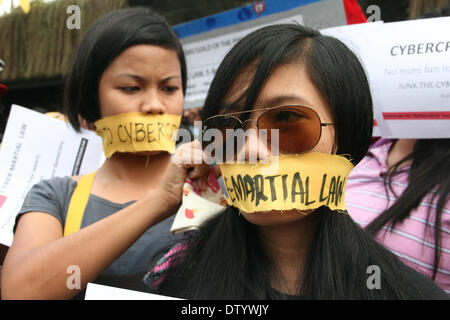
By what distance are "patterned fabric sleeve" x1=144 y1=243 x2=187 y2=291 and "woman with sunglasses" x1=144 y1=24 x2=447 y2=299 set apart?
0.17 feet

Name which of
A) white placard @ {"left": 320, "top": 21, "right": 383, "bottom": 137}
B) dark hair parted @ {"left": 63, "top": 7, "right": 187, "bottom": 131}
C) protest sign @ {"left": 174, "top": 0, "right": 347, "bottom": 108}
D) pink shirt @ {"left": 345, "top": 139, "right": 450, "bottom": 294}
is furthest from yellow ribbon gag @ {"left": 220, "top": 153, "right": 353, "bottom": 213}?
protest sign @ {"left": 174, "top": 0, "right": 347, "bottom": 108}

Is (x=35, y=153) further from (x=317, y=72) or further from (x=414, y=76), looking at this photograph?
(x=414, y=76)

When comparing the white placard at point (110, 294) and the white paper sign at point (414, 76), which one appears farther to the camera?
the white paper sign at point (414, 76)

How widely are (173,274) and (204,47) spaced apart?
1.59 metres

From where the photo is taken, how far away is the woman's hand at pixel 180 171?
1.53 metres

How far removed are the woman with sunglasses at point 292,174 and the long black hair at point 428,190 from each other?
41cm

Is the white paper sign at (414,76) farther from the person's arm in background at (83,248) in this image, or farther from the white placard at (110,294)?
the white placard at (110,294)

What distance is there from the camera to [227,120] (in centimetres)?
129

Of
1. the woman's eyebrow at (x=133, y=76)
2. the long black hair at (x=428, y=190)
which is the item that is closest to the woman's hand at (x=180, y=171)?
the woman's eyebrow at (x=133, y=76)

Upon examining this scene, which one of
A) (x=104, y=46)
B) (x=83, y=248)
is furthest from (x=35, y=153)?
(x=83, y=248)

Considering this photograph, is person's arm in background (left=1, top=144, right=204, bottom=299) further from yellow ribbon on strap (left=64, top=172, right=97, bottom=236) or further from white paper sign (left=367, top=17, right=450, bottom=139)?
white paper sign (left=367, top=17, right=450, bottom=139)
